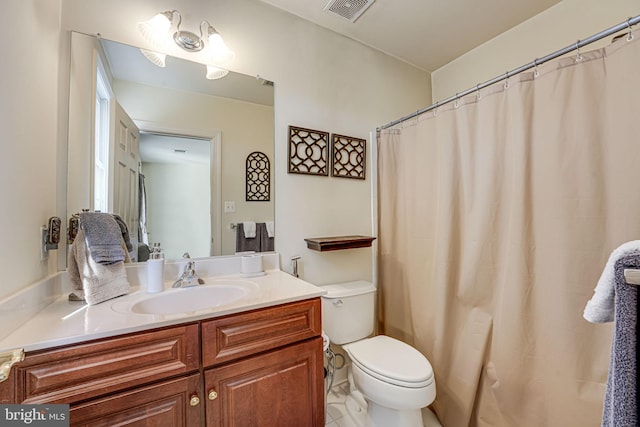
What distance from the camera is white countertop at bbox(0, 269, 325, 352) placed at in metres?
0.71

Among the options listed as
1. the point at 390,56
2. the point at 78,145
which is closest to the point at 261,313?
the point at 78,145

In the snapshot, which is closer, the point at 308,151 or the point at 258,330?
the point at 258,330

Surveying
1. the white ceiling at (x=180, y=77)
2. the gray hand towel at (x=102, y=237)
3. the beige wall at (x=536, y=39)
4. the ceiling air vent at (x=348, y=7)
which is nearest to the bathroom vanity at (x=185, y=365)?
the gray hand towel at (x=102, y=237)

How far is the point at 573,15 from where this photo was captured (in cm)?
150

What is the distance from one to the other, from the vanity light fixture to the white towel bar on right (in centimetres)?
169

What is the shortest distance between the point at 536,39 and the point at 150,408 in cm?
270

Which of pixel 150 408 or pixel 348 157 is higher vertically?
pixel 348 157

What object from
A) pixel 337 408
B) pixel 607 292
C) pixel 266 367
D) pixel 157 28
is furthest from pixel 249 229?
pixel 607 292

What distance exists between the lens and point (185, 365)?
855mm

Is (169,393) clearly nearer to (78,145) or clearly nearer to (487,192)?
(78,145)

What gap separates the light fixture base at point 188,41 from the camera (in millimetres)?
1326

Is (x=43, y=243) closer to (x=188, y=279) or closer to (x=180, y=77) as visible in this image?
(x=188, y=279)

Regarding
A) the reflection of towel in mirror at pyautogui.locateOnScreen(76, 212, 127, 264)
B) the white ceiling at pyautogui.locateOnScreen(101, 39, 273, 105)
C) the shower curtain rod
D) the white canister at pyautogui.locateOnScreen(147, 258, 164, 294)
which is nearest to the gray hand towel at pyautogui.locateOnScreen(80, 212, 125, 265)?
the reflection of towel in mirror at pyautogui.locateOnScreen(76, 212, 127, 264)

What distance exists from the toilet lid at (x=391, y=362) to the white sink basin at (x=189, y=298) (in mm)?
701
